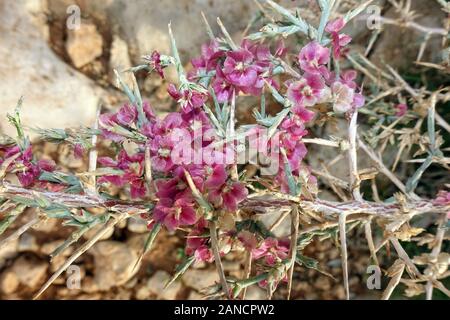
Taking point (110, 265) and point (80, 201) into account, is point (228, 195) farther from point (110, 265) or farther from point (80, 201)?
point (110, 265)

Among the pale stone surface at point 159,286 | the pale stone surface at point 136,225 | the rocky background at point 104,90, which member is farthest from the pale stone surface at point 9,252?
the pale stone surface at point 159,286

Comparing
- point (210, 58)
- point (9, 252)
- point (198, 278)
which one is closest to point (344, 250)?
point (210, 58)

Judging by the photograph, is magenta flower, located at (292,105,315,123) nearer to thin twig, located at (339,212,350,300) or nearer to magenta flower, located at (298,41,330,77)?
magenta flower, located at (298,41,330,77)

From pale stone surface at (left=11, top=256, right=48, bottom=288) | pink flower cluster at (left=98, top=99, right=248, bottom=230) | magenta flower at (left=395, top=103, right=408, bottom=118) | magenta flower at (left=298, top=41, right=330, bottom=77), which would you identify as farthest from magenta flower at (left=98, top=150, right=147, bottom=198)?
pale stone surface at (left=11, top=256, right=48, bottom=288)

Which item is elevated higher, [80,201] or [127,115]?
[127,115]

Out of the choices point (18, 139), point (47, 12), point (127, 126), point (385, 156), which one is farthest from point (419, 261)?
point (47, 12)
